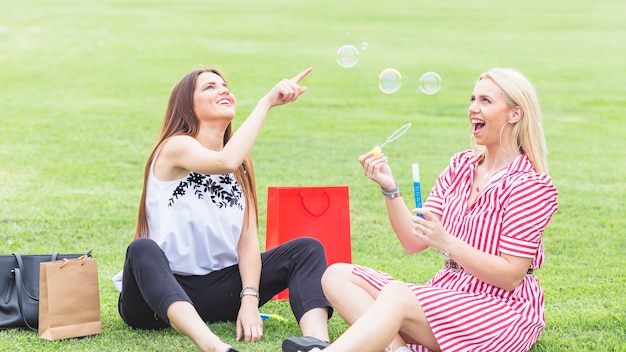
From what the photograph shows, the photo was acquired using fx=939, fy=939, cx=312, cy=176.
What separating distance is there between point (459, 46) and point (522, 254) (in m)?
15.7

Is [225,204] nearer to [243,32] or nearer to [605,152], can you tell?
[605,152]

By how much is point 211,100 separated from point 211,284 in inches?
31.7

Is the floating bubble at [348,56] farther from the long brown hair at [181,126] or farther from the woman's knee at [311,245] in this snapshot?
the woman's knee at [311,245]

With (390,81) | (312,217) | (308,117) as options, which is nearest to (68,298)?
(312,217)

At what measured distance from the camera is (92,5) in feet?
82.5

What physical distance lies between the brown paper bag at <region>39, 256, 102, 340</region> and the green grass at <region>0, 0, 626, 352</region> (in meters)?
0.06

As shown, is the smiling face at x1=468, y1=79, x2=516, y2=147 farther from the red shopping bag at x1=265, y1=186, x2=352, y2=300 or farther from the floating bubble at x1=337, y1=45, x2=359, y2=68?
the floating bubble at x1=337, y1=45, x2=359, y2=68

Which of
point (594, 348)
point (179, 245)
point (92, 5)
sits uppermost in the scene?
point (92, 5)

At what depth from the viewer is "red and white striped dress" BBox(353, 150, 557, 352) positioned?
3414mm

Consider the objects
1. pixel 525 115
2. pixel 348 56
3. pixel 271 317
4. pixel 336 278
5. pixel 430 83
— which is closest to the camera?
pixel 525 115

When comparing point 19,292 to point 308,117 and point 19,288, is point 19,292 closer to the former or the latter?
point 19,288

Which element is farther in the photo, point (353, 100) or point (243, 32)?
point (243, 32)

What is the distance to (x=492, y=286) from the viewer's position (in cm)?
352

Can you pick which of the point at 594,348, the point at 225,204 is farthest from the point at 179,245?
the point at 594,348
